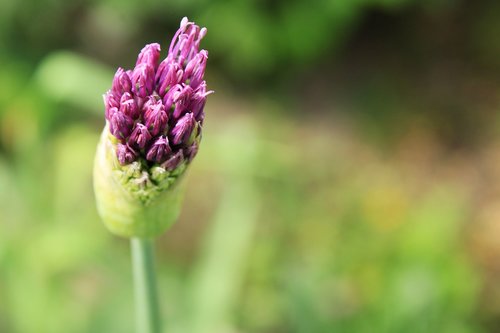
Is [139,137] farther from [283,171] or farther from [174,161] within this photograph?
[283,171]

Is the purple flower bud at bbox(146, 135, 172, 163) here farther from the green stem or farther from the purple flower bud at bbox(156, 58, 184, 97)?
the green stem

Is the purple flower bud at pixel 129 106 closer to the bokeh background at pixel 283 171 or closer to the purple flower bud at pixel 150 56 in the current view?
the purple flower bud at pixel 150 56

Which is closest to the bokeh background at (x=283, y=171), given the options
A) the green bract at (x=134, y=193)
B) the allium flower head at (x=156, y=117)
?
the green bract at (x=134, y=193)

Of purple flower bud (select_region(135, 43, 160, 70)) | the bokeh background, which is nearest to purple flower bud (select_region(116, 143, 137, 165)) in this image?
purple flower bud (select_region(135, 43, 160, 70))

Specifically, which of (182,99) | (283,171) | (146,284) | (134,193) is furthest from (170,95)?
(283,171)

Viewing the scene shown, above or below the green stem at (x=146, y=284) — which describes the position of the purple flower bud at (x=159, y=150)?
above

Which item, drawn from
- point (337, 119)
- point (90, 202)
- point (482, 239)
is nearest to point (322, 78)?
point (337, 119)

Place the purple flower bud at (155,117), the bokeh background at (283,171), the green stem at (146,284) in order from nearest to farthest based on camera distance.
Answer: the purple flower bud at (155,117) → the green stem at (146,284) → the bokeh background at (283,171)
